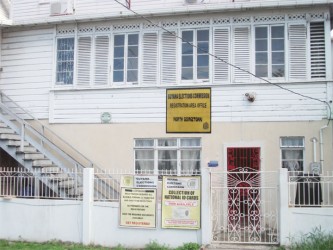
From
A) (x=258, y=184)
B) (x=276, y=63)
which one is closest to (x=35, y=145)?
(x=258, y=184)

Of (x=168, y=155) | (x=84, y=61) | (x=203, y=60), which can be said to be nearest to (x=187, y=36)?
(x=203, y=60)

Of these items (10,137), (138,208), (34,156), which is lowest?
(138,208)

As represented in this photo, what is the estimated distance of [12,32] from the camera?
13961 millimetres

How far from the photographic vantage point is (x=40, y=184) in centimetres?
1141

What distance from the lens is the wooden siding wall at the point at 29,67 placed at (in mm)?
13438

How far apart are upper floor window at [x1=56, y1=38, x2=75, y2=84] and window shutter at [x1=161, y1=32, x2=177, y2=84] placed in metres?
2.86

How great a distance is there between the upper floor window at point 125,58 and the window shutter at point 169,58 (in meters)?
0.81

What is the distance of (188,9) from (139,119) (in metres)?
3.39

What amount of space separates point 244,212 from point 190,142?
114 inches

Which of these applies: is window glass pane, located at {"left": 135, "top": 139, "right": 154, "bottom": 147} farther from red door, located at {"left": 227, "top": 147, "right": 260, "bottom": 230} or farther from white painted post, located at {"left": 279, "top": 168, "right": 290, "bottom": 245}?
white painted post, located at {"left": 279, "top": 168, "right": 290, "bottom": 245}

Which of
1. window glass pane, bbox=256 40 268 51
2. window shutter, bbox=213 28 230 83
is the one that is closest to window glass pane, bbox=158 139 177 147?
window shutter, bbox=213 28 230 83

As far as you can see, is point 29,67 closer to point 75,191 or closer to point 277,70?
point 75,191

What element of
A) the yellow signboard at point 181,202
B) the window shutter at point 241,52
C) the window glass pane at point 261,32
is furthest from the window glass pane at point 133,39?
the yellow signboard at point 181,202

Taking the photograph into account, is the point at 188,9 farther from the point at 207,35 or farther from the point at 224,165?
the point at 224,165
